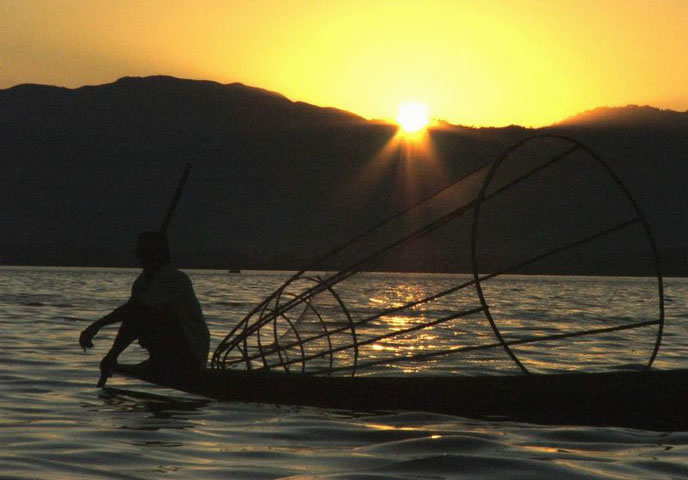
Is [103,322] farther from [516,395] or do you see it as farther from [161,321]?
[516,395]

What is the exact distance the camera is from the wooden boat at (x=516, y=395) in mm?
8914

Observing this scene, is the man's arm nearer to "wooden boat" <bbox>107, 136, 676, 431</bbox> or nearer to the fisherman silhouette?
the fisherman silhouette

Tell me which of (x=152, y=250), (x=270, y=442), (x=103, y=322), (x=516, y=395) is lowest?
(x=270, y=442)

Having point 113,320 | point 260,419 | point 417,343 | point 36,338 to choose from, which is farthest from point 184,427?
point 36,338

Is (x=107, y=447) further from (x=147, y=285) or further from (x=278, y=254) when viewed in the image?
(x=278, y=254)

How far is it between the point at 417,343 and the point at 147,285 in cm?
414

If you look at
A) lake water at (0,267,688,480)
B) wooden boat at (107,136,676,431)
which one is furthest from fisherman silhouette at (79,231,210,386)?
lake water at (0,267,688,480)

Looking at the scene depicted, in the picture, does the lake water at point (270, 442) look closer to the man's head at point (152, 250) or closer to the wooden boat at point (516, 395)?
the wooden boat at point (516, 395)

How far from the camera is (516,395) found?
9398 mm

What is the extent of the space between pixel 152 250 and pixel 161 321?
657mm

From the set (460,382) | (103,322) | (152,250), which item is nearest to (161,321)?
(103,322)

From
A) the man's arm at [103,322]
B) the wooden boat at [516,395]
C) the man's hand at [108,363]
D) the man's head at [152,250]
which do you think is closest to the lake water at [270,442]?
the wooden boat at [516,395]

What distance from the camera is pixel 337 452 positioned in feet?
26.1

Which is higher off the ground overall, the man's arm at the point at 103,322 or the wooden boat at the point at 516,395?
the man's arm at the point at 103,322
